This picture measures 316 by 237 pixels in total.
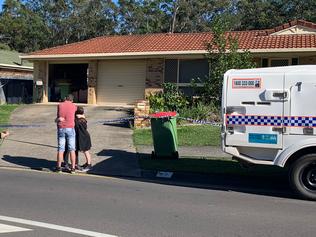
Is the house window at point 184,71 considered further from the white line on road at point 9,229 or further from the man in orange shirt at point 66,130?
the white line on road at point 9,229

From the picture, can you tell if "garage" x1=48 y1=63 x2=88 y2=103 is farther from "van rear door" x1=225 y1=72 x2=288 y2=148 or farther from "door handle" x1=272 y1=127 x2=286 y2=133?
"door handle" x1=272 y1=127 x2=286 y2=133

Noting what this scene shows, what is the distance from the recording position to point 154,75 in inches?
924

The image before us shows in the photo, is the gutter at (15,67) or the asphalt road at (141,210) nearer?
the asphalt road at (141,210)

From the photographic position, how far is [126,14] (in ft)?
175

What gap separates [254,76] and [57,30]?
44999 mm

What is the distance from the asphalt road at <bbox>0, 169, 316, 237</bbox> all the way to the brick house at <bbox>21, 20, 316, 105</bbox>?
41.6ft

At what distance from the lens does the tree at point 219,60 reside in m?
18.2

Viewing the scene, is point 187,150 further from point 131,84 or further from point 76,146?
point 131,84

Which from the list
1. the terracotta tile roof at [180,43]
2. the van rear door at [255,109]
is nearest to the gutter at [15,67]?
the terracotta tile roof at [180,43]

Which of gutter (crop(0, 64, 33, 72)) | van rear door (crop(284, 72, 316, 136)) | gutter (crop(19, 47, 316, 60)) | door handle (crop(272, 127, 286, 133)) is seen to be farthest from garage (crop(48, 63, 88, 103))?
van rear door (crop(284, 72, 316, 136))

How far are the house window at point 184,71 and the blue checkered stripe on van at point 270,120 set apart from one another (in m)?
13.3

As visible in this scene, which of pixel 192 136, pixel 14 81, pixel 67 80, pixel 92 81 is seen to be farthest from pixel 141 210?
pixel 14 81

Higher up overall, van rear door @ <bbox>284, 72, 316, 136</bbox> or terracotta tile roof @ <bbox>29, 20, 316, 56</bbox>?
terracotta tile roof @ <bbox>29, 20, 316, 56</bbox>

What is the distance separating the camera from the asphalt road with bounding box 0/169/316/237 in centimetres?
636
